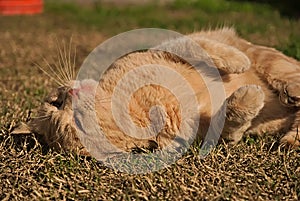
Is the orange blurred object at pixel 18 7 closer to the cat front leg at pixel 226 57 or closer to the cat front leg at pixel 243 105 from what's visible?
the cat front leg at pixel 226 57

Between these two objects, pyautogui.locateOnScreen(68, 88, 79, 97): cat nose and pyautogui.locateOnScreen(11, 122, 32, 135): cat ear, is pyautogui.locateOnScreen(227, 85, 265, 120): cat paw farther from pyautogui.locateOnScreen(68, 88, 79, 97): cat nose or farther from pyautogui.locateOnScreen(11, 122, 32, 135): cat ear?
pyautogui.locateOnScreen(11, 122, 32, 135): cat ear

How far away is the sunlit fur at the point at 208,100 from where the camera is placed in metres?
3.17

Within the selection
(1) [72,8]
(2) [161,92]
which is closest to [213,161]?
(2) [161,92]

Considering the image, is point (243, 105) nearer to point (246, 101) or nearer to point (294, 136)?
point (246, 101)

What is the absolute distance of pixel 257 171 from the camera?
2.88 m

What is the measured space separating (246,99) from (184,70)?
510 millimetres

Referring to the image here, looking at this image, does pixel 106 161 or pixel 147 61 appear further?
pixel 147 61

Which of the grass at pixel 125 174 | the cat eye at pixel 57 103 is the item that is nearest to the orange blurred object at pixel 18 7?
the grass at pixel 125 174

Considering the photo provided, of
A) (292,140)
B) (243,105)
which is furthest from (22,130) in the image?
(292,140)

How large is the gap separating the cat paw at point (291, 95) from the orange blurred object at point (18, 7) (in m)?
6.63

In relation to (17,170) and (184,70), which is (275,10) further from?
(17,170)

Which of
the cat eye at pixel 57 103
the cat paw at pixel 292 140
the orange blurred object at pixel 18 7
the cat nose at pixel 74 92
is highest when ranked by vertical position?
the cat nose at pixel 74 92

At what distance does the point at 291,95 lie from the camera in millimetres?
3277

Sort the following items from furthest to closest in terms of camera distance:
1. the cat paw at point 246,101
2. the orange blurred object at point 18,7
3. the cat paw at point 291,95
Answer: the orange blurred object at point 18,7
the cat paw at point 291,95
the cat paw at point 246,101
